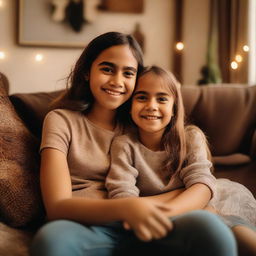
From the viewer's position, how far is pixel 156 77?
1330 millimetres

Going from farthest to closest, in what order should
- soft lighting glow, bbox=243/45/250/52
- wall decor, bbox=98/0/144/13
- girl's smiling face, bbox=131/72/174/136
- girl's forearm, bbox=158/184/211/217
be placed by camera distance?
1. wall decor, bbox=98/0/144/13
2. soft lighting glow, bbox=243/45/250/52
3. girl's smiling face, bbox=131/72/174/136
4. girl's forearm, bbox=158/184/211/217

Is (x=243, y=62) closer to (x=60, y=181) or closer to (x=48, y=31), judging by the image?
(x=48, y=31)

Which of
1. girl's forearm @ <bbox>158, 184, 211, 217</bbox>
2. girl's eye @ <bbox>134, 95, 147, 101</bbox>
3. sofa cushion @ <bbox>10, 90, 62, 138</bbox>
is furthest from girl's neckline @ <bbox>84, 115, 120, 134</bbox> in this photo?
girl's forearm @ <bbox>158, 184, 211, 217</bbox>

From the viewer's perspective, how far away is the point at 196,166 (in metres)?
1.23

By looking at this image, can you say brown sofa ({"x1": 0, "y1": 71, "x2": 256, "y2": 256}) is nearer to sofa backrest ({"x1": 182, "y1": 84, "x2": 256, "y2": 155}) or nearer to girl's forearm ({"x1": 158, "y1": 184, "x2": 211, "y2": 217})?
sofa backrest ({"x1": 182, "y1": 84, "x2": 256, "y2": 155})

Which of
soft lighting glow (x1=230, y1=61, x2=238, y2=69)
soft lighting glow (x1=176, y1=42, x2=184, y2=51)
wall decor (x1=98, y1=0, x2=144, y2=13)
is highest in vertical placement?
wall decor (x1=98, y1=0, x2=144, y2=13)

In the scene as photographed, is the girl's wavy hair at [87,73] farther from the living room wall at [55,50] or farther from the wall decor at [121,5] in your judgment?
the wall decor at [121,5]

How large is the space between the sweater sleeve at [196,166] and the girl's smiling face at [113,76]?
11.2 inches

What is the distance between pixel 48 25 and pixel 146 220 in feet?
9.79

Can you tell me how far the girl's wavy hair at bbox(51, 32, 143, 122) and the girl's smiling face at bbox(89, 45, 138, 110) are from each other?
0.10 feet

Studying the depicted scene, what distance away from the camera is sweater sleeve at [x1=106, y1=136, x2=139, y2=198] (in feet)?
3.91

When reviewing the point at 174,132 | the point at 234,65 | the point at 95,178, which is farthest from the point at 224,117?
the point at 234,65

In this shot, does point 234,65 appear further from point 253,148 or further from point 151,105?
point 151,105

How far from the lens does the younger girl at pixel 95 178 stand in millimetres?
896
